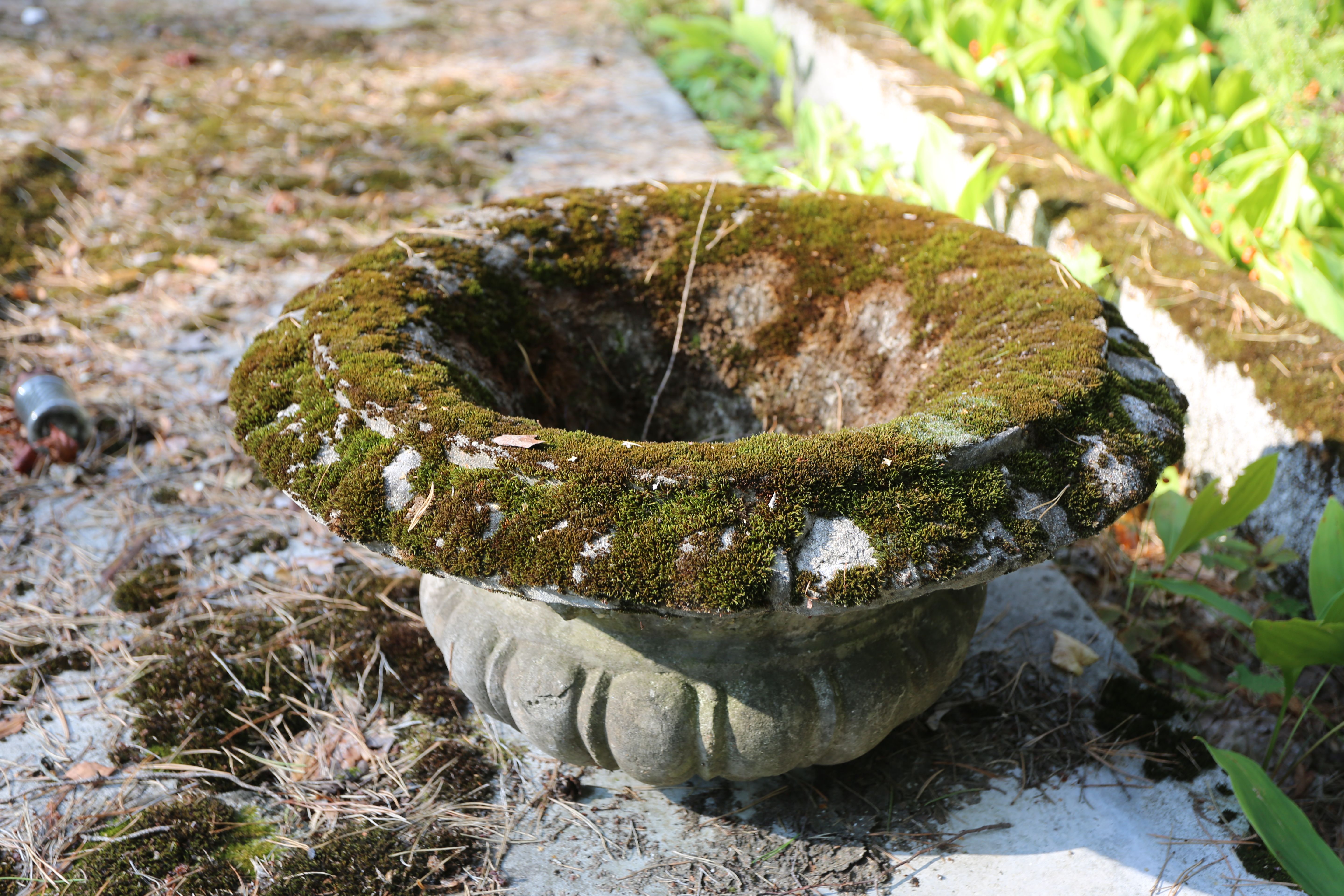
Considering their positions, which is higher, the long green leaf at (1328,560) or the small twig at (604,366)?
A: the small twig at (604,366)

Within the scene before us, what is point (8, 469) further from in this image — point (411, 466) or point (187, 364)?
point (411, 466)

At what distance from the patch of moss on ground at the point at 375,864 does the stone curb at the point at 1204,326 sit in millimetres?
1990

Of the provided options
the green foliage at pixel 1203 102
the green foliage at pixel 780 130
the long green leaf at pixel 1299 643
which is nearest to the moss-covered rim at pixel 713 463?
the long green leaf at pixel 1299 643

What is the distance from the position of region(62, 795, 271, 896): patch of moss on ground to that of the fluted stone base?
575 mm

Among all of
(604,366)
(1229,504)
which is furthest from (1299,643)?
(604,366)

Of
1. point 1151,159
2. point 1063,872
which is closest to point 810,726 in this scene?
point 1063,872

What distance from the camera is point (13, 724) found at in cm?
200

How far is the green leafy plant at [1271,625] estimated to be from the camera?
1.48 m

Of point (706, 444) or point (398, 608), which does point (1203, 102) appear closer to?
point (706, 444)

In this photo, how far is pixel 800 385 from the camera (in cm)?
212

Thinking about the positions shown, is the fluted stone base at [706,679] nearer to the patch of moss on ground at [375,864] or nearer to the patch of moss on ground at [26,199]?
the patch of moss on ground at [375,864]

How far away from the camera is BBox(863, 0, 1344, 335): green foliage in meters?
2.66

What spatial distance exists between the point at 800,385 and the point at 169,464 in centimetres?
196

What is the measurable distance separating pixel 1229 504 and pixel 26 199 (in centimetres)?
479
